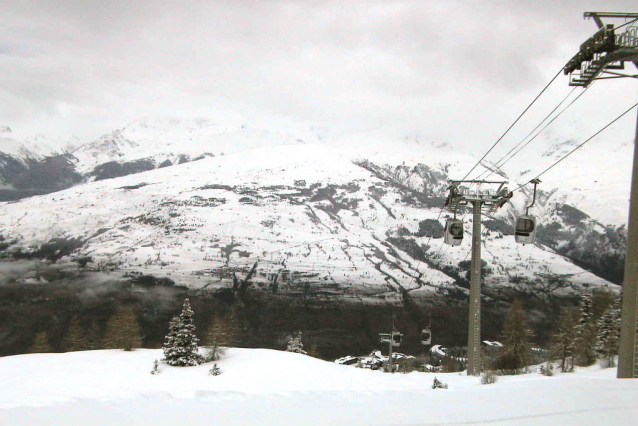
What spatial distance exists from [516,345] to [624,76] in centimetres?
3594

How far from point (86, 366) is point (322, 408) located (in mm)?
30251

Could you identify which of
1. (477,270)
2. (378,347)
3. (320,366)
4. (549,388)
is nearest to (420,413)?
(549,388)

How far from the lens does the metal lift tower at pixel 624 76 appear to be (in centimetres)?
1113

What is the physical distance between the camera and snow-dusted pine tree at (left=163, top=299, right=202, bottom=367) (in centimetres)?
3528

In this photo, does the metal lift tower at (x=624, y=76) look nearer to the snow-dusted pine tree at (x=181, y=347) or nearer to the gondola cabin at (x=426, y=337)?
the gondola cabin at (x=426, y=337)

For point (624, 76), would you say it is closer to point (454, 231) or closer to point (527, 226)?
point (527, 226)

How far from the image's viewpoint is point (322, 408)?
7.83 metres

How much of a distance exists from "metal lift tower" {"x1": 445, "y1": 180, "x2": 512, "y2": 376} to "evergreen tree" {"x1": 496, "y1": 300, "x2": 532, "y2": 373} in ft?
64.8

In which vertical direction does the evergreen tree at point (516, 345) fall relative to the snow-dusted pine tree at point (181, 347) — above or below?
above

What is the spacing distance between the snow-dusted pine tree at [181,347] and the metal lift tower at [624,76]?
3044cm

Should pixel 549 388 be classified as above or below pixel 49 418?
above

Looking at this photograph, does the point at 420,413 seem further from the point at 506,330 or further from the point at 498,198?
the point at 506,330

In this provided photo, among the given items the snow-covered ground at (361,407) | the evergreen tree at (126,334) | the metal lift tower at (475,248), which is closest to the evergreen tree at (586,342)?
the metal lift tower at (475,248)

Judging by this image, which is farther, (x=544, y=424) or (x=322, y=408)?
(x=322, y=408)
